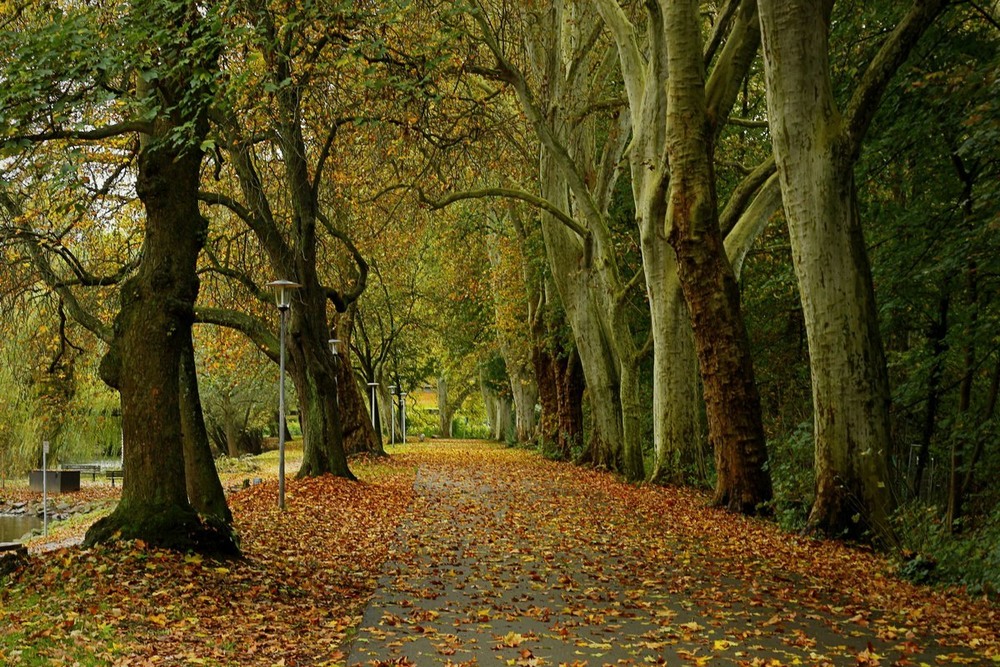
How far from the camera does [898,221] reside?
12500mm

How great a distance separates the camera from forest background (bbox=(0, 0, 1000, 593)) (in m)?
9.96

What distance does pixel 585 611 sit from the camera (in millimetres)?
8133

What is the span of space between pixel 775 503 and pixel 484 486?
9325 mm

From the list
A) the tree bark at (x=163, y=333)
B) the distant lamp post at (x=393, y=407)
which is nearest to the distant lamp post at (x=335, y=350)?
the tree bark at (x=163, y=333)

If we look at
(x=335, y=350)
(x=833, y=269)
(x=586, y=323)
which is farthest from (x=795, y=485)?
(x=335, y=350)

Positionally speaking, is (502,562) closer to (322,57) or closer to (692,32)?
(322,57)

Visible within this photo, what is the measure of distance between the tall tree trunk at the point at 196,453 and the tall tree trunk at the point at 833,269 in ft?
23.4

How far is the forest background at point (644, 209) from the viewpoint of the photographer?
9.96 metres

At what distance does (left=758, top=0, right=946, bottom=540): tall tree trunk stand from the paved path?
1.98m

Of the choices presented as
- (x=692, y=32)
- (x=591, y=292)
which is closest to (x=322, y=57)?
(x=692, y=32)

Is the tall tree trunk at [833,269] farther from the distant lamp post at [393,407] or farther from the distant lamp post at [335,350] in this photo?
the distant lamp post at [393,407]

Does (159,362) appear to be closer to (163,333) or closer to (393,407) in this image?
(163,333)

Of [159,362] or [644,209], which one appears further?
[644,209]

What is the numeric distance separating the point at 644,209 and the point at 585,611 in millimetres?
10765
